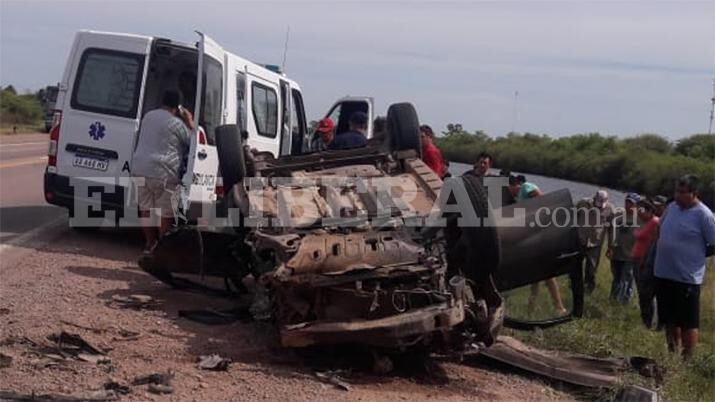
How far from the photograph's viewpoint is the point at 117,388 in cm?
522

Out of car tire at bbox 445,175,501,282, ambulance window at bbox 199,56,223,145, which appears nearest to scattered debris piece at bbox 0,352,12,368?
car tire at bbox 445,175,501,282

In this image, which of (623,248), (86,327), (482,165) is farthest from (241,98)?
(623,248)

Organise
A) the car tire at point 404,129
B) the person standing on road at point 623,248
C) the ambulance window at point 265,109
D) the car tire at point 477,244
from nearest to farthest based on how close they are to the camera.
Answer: the car tire at point 477,244 < the car tire at point 404,129 < the ambulance window at point 265,109 < the person standing on road at point 623,248

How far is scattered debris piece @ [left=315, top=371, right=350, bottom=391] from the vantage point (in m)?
5.81

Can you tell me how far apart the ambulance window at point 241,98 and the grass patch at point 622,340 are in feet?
12.4

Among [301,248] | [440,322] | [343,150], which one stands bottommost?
[440,322]


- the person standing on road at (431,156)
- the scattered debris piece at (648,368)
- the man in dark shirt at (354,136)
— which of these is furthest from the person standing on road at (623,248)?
the scattered debris piece at (648,368)

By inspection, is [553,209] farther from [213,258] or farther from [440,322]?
[213,258]

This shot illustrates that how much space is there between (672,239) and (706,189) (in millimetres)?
30159

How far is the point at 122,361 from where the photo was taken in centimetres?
588

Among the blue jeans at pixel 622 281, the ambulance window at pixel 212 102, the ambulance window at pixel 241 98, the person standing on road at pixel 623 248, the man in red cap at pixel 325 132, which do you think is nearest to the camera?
the ambulance window at pixel 212 102

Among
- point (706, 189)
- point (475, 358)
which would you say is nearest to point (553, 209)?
point (475, 358)

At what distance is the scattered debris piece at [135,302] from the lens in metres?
7.58

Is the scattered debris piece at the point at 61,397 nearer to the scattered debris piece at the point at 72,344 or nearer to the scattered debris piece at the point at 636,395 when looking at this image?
the scattered debris piece at the point at 72,344
